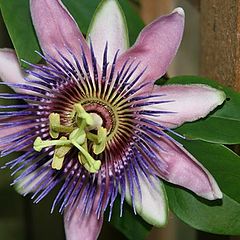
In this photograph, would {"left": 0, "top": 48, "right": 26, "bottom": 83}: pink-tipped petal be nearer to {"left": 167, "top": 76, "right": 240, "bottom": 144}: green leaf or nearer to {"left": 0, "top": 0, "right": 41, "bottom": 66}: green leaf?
{"left": 0, "top": 0, "right": 41, "bottom": 66}: green leaf

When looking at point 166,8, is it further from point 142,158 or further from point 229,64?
point 142,158

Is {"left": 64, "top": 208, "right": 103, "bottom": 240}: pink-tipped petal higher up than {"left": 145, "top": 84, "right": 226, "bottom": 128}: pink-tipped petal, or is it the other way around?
{"left": 145, "top": 84, "right": 226, "bottom": 128}: pink-tipped petal

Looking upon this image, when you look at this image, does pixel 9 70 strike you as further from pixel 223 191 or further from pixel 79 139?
pixel 223 191

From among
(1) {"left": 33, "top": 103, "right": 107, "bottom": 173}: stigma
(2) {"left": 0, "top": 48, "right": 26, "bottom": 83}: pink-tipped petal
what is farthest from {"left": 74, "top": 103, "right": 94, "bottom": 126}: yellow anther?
(2) {"left": 0, "top": 48, "right": 26, "bottom": 83}: pink-tipped petal

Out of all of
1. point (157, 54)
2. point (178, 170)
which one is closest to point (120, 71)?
point (157, 54)

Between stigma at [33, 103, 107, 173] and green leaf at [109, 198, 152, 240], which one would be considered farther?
green leaf at [109, 198, 152, 240]

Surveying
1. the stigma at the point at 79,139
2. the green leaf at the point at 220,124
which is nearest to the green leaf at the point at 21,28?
the stigma at the point at 79,139

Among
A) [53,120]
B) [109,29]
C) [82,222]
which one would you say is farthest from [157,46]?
[82,222]

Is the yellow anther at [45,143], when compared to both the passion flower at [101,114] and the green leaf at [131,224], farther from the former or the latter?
the green leaf at [131,224]
